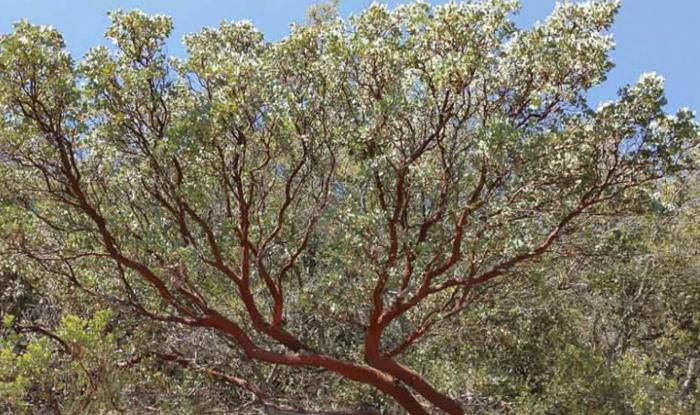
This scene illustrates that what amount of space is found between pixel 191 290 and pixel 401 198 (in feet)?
8.85

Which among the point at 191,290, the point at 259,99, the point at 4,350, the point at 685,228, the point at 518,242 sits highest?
the point at 685,228

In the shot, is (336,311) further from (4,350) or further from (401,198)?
(4,350)

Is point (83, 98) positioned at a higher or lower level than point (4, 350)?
higher

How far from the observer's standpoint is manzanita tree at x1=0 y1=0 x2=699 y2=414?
5867 mm

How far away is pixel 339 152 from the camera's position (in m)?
7.22

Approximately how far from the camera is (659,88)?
5637mm

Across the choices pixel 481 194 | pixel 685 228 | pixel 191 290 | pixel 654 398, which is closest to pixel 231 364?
pixel 191 290

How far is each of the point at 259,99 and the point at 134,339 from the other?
4.30 meters

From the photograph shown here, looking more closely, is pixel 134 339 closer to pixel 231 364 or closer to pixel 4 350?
pixel 231 364

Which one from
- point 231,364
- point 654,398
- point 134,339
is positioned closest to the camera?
point 134,339

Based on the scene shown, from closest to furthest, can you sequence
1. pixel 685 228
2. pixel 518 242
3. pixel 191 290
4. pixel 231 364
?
pixel 518 242 → pixel 191 290 → pixel 231 364 → pixel 685 228

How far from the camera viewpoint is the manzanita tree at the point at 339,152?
5867mm

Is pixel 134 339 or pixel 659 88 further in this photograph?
pixel 134 339

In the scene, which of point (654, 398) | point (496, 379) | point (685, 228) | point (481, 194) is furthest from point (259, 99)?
point (685, 228)
